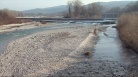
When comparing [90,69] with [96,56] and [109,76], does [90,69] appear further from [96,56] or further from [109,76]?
[96,56]

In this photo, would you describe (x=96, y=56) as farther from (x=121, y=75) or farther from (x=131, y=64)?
(x=121, y=75)

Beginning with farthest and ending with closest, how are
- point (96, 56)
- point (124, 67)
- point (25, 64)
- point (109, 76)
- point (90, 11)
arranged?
point (90, 11)
point (96, 56)
point (25, 64)
point (124, 67)
point (109, 76)

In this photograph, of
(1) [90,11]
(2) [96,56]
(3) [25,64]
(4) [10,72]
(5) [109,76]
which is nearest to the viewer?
(5) [109,76]

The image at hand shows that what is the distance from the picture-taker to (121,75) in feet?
49.4

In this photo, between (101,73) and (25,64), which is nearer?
(101,73)

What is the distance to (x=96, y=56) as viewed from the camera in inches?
836

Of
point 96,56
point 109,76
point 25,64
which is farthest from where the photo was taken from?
Answer: point 96,56

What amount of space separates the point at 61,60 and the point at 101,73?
4566mm

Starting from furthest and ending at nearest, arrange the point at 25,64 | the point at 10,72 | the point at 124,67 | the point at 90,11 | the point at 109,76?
1. the point at 90,11
2. the point at 25,64
3. the point at 124,67
4. the point at 10,72
5. the point at 109,76

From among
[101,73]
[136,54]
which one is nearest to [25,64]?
[101,73]

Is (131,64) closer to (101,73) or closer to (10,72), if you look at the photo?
(101,73)

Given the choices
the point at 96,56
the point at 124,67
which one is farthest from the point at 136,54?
the point at 124,67

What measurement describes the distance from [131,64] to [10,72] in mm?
7624

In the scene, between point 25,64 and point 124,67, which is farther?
point 25,64
